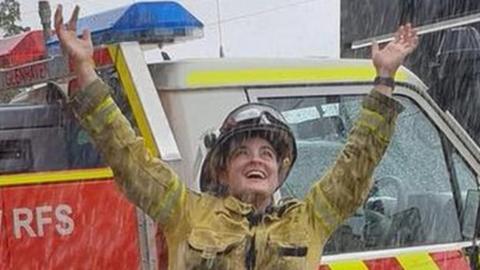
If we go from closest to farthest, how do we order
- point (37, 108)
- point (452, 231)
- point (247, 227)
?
point (247, 227), point (37, 108), point (452, 231)

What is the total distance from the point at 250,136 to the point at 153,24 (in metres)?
1.05

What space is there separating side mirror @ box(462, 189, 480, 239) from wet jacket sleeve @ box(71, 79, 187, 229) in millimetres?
1530

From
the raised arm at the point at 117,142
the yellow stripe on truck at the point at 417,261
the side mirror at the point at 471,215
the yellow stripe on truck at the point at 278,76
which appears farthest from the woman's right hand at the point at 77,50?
the side mirror at the point at 471,215

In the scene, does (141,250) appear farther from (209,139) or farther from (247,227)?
(247,227)

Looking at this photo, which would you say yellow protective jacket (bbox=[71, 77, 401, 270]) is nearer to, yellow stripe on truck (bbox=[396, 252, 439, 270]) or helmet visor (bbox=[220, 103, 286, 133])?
helmet visor (bbox=[220, 103, 286, 133])

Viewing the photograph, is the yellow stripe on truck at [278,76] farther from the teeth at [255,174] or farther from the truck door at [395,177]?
the teeth at [255,174]

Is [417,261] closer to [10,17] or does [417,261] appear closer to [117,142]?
[117,142]

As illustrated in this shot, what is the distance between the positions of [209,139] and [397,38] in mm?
860

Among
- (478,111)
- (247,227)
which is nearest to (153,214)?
(247,227)

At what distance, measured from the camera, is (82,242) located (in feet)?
11.9

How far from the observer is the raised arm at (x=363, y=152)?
3.10m

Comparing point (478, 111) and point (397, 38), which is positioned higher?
point (397, 38)

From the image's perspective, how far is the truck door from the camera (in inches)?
163

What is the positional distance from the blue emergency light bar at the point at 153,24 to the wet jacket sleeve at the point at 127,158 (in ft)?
3.18
